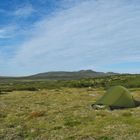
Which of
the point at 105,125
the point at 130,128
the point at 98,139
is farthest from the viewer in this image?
the point at 105,125

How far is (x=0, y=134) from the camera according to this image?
107 feet

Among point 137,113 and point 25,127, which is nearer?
point 25,127

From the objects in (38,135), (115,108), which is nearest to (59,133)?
(38,135)

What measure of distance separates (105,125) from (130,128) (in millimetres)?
3218

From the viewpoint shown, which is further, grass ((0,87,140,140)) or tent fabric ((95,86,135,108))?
tent fabric ((95,86,135,108))

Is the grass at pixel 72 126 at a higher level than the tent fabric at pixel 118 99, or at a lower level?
lower

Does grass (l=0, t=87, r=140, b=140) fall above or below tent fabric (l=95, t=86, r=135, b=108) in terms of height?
below

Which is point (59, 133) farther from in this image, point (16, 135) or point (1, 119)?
point (1, 119)

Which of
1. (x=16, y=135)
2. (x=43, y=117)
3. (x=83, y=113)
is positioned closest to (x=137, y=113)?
(x=83, y=113)

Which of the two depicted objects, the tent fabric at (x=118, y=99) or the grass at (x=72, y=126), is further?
the tent fabric at (x=118, y=99)

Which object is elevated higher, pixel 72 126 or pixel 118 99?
pixel 118 99

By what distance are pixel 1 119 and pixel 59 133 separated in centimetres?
1202

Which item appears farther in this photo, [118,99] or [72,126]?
[118,99]

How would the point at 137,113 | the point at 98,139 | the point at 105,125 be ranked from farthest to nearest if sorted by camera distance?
the point at 137,113 < the point at 105,125 < the point at 98,139
